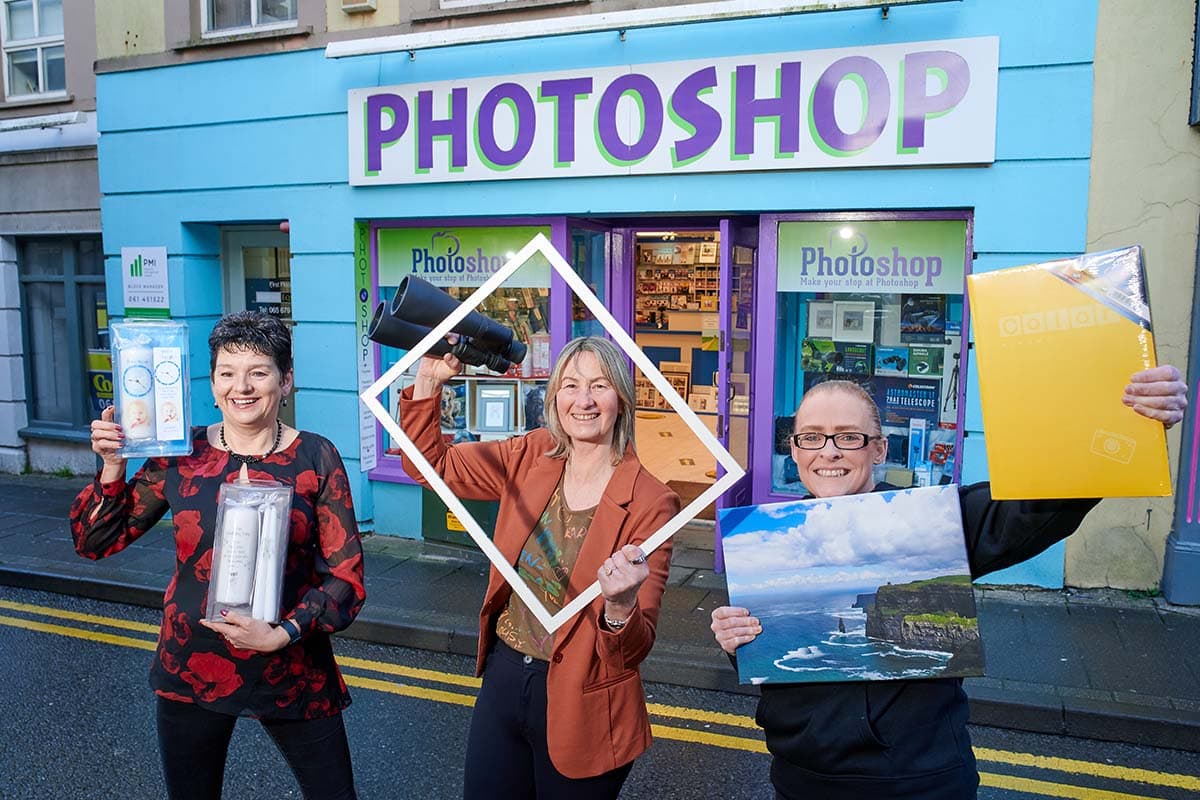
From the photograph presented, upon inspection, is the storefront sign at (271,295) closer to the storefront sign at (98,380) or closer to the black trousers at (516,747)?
the storefront sign at (98,380)

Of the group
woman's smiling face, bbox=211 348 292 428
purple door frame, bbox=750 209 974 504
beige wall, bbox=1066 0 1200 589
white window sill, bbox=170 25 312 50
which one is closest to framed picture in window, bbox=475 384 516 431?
purple door frame, bbox=750 209 974 504

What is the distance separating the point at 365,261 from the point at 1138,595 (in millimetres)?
6694

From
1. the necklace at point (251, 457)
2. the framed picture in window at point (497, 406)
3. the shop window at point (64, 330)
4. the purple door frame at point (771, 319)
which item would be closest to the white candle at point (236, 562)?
the necklace at point (251, 457)

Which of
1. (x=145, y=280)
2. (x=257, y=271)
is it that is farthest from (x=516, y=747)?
(x=145, y=280)

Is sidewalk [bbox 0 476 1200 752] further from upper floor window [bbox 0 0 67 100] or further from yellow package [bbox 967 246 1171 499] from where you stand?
upper floor window [bbox 0 0 67 100]

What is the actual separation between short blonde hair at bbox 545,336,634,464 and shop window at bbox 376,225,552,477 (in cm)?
499

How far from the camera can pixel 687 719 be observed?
4.84 metres

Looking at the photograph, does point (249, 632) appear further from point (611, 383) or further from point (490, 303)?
point (490, 303)

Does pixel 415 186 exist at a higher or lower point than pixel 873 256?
higher

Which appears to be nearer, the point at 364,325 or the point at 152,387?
the point at 152,387

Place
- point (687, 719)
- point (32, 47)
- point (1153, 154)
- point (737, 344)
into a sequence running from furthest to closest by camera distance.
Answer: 1. point (32, 47)
2. point (737, 344)
3. point (1153, 154)
4. point (687, 719)

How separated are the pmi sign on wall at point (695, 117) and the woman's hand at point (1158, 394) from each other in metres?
4.88

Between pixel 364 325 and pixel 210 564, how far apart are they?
5692 mm

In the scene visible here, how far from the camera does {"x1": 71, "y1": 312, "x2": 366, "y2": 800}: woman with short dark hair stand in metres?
2.75
